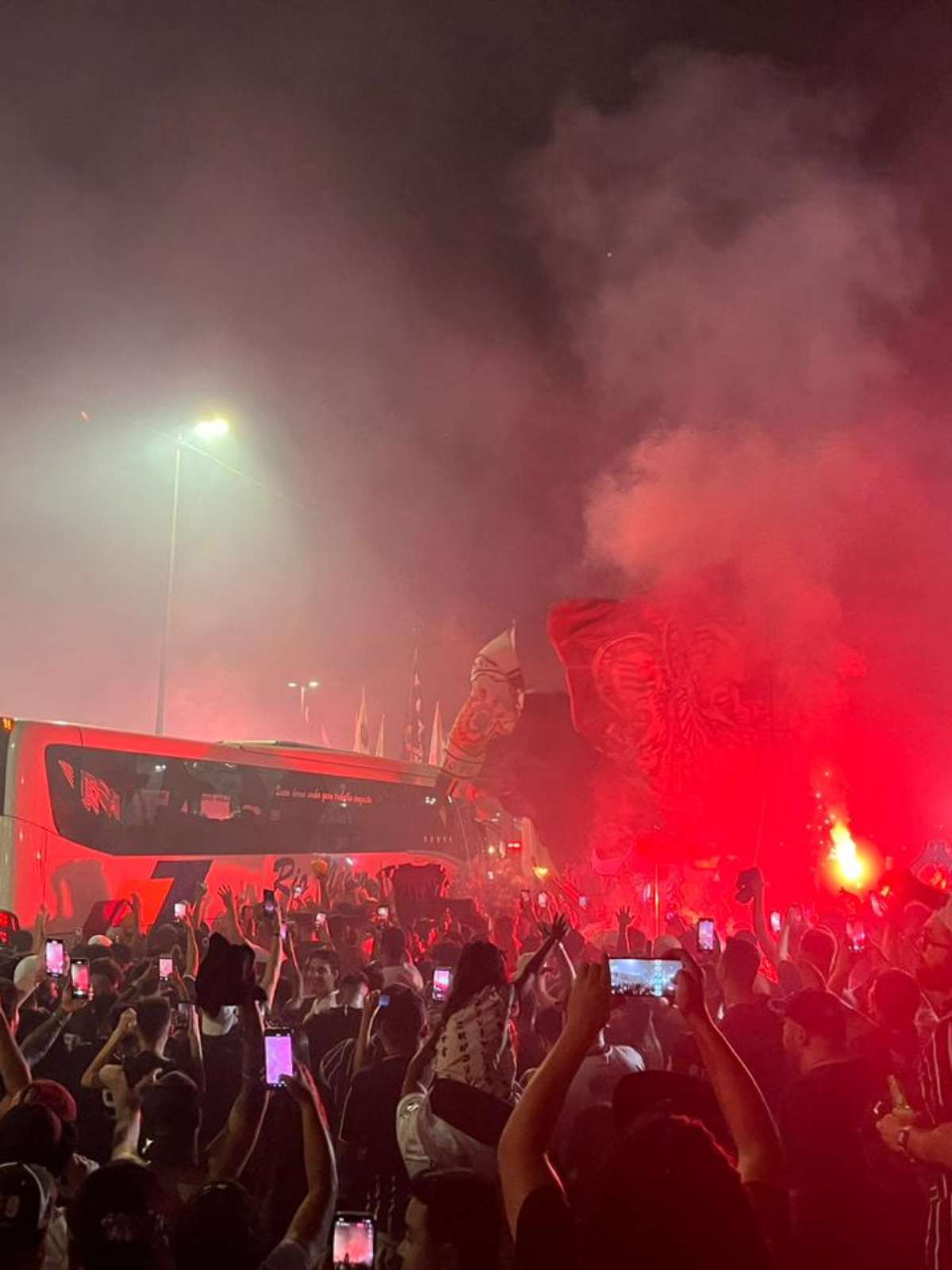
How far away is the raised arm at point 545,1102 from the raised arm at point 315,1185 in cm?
71

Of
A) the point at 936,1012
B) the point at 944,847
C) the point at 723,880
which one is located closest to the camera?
the point at 936,1012

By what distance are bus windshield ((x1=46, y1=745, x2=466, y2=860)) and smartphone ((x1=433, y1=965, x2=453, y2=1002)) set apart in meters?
10.0

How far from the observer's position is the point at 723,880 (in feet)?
44.3

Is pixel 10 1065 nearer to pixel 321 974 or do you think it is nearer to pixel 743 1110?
pixel 743 1110

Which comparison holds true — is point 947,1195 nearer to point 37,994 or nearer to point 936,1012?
point 936,1012

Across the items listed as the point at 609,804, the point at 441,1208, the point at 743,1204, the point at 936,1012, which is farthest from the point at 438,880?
the point at 743,1204

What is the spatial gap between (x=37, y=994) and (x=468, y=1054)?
4139 millimetres

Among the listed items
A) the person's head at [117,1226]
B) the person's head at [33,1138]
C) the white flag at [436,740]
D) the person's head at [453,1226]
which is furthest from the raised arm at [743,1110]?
the white flag at [436,740]

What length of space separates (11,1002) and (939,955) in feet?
16.0

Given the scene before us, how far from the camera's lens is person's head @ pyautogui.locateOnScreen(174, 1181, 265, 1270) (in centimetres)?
232

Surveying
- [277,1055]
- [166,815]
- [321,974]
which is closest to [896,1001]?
[277,1055]

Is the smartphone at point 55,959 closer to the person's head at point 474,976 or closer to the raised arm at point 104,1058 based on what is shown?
the raised arm at point 104,1058

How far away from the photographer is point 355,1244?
244 centimetres

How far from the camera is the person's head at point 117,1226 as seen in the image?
225cm
